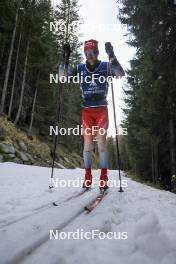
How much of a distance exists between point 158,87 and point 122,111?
1035 inches

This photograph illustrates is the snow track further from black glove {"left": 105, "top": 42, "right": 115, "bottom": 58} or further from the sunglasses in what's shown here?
black glove {"left": 105, "top": 42, "right": 115, "bottom": 58}

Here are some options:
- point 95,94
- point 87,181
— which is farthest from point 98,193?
point 95,94

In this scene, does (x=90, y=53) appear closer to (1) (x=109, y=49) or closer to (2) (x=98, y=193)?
(1) (x=109, y=49)

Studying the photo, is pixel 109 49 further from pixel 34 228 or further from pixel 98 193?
pixel 34 228

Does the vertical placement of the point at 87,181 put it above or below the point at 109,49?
below

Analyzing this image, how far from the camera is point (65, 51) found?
21.7 ft

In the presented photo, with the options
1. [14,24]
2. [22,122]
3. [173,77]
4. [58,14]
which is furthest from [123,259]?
[58,14]

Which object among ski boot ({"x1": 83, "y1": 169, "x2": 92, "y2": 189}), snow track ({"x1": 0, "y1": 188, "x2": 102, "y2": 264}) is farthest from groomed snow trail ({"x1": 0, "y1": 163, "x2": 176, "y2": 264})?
ski boot ({"x1": 83, "y1": 169, "x2": 92, "y2": 189})

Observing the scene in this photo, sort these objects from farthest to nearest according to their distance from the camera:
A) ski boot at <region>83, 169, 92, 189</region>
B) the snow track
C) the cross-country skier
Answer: the cross-country skier → ski boot at <region>83, 169, 92, 189</region> → the snow track

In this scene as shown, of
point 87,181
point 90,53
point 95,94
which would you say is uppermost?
point 90,53

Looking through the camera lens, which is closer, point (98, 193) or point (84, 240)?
point (84, 240)

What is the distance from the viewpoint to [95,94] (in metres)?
5.84

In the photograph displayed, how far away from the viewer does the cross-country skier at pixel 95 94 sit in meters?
5.78

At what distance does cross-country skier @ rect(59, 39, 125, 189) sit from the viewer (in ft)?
19.0
